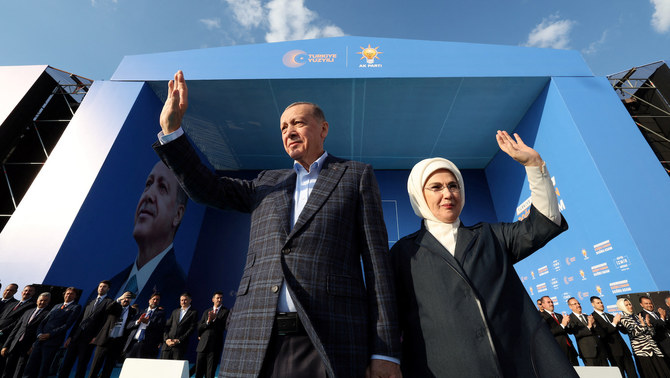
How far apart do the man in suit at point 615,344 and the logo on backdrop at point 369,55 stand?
575cm

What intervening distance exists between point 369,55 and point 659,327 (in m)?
6.33

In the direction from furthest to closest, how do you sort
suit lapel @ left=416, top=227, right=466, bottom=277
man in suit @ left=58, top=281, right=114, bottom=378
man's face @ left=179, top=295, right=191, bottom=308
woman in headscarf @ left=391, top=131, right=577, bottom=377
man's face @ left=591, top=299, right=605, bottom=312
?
1. man's face @ left=179, top=295, right=191, bottom=308
2. man's face @ left=591, top=299, right=605, bottom=312
3. man in suit @ left=58, top=281, right=114, bottom=378
4. suit lapel @ left=416, top=227, right=466, bottom=277
5. woman in headscarf @ left=391, top=131, right=577, bottom=377

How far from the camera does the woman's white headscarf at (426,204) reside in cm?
136

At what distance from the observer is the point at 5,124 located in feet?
19.0

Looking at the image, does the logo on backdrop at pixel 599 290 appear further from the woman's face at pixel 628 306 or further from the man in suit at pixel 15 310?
the man in suit at pixel 15 310

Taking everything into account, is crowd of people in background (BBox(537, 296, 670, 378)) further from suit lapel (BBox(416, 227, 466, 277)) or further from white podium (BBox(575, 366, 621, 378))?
suit lapel (BBox(416, 227, 466, 277))

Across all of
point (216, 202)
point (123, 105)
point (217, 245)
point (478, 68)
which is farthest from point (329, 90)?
point (216, 202)

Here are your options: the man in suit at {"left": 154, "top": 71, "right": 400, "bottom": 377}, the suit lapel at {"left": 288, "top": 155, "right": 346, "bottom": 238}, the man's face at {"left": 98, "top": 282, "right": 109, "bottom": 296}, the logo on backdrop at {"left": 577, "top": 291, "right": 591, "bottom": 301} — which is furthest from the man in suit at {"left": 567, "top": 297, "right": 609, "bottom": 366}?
the man's face at {"left": 98, "top": 282, "right": 109, "bottom": 296}

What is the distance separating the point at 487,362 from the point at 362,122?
6959 millimetres

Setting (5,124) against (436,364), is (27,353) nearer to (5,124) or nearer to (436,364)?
(5,124)

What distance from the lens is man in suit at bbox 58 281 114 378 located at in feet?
14.2

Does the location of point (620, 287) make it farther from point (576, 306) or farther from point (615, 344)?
point (615, 344)

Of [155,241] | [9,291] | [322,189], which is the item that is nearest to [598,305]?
[322,189]

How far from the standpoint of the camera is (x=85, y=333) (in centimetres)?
445
